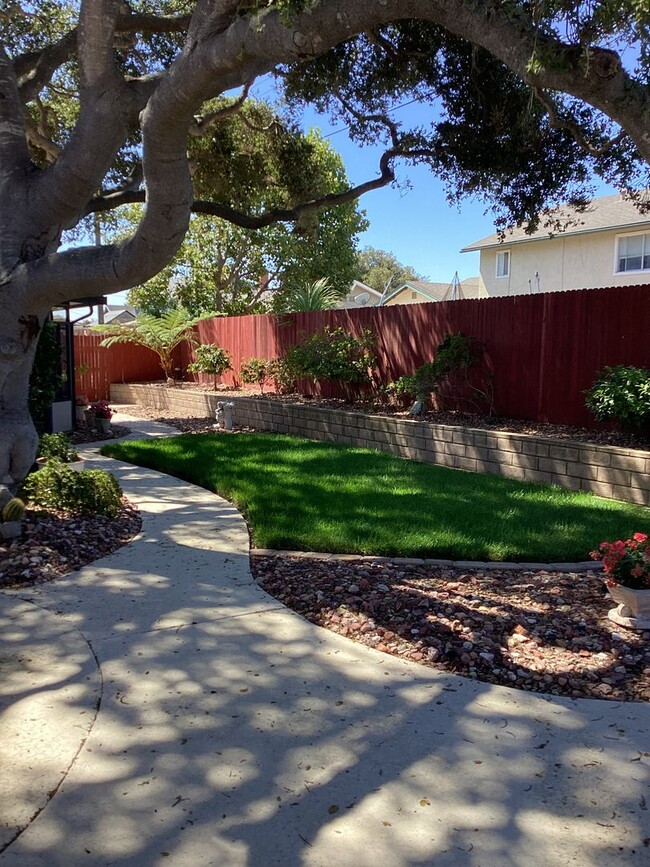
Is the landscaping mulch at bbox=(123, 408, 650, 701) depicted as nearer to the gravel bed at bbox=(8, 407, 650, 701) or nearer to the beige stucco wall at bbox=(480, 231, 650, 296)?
the gravel bed at bbox=(8, 407, 650, 701)

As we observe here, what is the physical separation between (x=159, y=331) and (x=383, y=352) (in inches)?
297

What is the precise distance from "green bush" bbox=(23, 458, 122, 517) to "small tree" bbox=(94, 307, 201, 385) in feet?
37.2

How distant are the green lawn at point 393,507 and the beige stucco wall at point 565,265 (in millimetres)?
14514

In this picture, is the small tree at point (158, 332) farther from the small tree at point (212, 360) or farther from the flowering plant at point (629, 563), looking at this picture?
the flowering plant at point (629, 563)

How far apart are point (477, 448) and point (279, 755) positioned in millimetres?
6536

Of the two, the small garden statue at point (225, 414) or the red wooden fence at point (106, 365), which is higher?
the red wooden fence at point (106, 365)

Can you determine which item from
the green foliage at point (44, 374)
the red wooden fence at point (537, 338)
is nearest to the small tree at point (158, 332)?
the red wooden fence at point (537, 338)

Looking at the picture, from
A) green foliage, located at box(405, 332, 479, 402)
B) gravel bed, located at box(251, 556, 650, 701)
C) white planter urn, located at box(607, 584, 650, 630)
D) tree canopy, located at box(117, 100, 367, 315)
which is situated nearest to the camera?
gravel bed, located at box(251, 556, 650, 701)

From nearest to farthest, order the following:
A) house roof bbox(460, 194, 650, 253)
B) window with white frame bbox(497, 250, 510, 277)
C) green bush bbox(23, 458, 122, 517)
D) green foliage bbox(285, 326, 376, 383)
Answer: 1. green bush bbox(23, 458, 122, 517)
2. green foliage bbox(285, 326, 376, 383)
3. house roof bbox(460, 194, 650, 253)
4. window with white frame bbox(497, 250, 510, 277)

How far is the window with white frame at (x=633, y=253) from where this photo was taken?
20.5 metres

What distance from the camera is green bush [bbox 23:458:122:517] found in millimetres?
6473

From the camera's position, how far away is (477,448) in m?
9.03

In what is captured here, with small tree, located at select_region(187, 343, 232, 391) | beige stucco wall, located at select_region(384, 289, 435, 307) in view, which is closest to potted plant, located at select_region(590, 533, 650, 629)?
small tree, located at select_region(187, 343, 232, 391)

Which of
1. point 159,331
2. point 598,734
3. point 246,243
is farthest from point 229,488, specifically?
point 246,243
